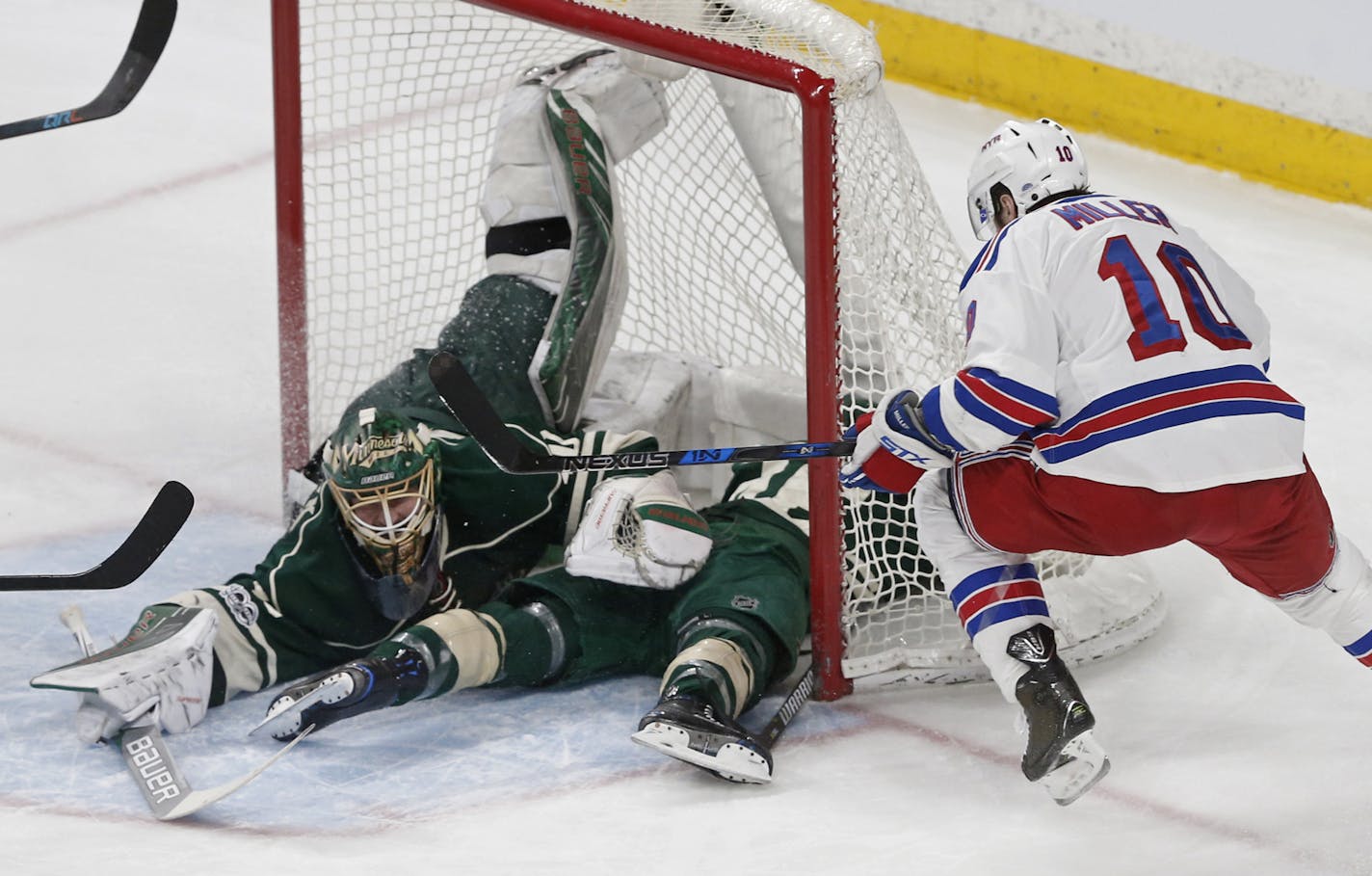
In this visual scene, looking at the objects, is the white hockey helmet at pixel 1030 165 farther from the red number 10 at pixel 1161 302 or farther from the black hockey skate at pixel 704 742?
the black hockey skate at pixel 704 742

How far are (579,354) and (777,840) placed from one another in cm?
101

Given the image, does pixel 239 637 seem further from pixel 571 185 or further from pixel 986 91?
pixel 986 91

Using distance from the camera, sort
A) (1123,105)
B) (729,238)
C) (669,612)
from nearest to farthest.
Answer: (669,612)
(729,238)
(1123,105)

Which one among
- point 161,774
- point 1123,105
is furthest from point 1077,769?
point 1123,105

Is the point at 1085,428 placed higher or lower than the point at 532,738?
higher

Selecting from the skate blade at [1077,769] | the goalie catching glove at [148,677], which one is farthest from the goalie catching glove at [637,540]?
the skate blade at [1077,769]

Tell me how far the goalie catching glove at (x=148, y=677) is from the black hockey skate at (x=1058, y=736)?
3.37 feet

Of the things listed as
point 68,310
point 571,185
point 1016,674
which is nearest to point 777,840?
point 1016,674

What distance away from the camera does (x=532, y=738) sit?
2.47 metres

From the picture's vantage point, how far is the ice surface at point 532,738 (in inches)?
87.0

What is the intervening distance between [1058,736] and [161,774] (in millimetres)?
1057

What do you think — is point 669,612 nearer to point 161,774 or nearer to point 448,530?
point 448,530

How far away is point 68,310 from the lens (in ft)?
12.4

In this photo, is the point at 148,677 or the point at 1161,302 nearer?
the point at 1161,302
